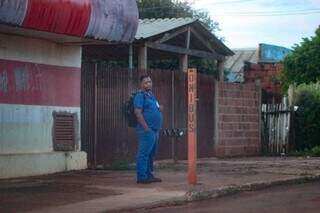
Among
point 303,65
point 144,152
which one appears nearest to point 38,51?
point 144,152

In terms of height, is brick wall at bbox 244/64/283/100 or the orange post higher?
brick wall at bbox 244/64/283/100

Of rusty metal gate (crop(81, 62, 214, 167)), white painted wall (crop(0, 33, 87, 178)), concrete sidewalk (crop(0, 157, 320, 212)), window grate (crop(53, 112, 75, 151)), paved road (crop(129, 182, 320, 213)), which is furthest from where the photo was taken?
rusty metal gate (crop(81, 62, 214, 167))

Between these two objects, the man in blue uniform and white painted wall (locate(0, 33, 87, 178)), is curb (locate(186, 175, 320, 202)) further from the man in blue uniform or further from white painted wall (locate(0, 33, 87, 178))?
white painted wall (locate(0, 33, 87, 178))

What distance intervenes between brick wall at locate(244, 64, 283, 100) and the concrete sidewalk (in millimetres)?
14452

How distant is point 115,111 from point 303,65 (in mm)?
14500

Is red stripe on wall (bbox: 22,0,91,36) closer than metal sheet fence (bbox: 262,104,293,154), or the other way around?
red stripe on wall (bbox: 22,0,91,36)

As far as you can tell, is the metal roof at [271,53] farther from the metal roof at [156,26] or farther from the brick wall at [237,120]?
the brick wall at [237,120]

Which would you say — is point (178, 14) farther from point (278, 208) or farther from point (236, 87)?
point (278, 208)

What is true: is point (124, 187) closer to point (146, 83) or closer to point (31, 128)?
point (146, 83)

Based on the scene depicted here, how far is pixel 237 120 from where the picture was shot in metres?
19.8

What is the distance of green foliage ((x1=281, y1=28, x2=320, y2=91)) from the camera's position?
27.6 metres

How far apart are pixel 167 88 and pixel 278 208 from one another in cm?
764

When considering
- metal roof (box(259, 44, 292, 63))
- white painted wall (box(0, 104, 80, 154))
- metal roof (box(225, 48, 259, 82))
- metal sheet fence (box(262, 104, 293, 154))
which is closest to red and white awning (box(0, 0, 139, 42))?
white painted wall (box(0, 104, 80, 154))

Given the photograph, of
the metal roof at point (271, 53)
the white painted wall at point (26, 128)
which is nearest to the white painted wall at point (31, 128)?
the white painted wall at point (26, 128)
